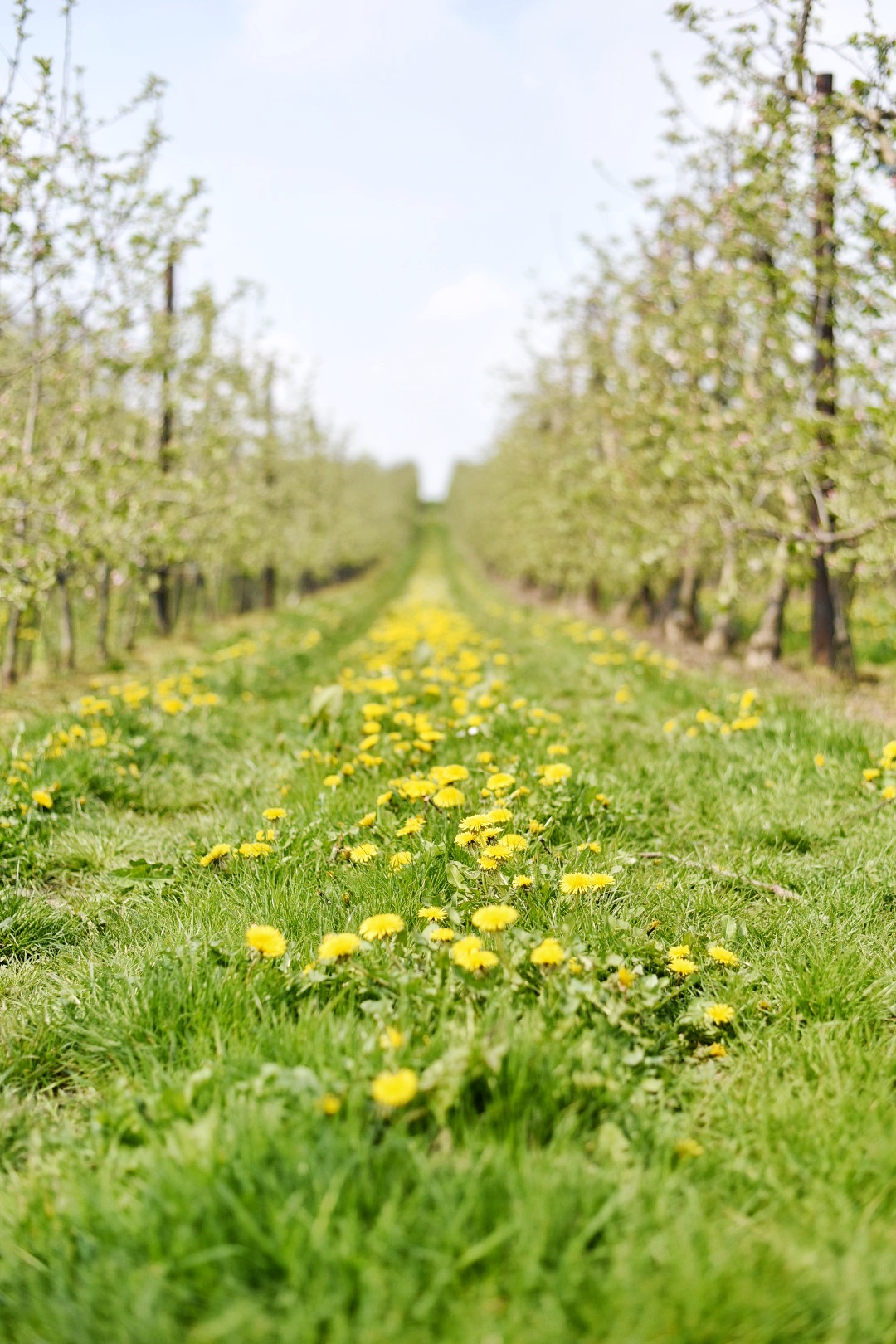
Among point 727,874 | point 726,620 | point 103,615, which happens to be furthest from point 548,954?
point 103,615

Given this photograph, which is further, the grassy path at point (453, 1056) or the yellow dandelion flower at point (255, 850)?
the yellow dandelion flower at point (255, 850)

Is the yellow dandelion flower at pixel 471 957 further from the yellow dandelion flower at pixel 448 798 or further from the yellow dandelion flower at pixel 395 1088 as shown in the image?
the yellow dandelion flower at pixel 448 798

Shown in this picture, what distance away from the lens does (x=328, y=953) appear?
84.6 inches

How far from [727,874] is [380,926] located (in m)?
1.63

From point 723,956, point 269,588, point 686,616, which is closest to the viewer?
point 723,956

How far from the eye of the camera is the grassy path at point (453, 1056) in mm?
1380

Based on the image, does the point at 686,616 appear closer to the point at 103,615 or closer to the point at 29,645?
the point at 103,615

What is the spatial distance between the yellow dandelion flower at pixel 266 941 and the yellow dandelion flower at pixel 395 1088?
0.67m

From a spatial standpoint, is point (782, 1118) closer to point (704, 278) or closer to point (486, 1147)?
point (486, 1147)

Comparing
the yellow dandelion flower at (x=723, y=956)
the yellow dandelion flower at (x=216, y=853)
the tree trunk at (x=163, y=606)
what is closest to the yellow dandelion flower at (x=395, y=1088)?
the yellow dandelion flower at (x=723, y=956)

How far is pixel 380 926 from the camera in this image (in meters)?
2.34

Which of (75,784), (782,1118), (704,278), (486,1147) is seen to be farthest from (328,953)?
(704,278)

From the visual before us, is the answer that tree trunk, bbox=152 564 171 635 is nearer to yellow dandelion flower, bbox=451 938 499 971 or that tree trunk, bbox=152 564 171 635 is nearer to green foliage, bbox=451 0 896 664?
green foliage, bbox=451 0 896 664

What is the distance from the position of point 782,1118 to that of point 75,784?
378cm
